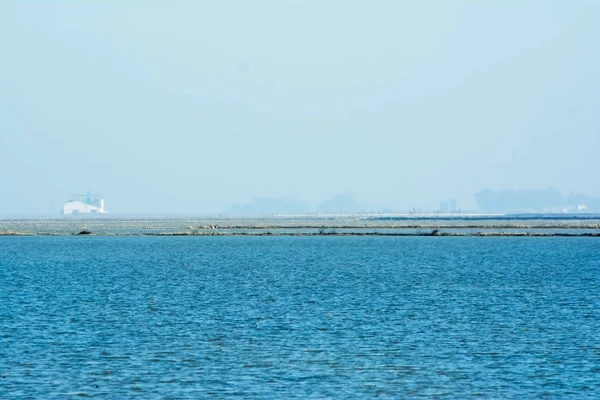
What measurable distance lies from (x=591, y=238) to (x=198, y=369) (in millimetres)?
105859

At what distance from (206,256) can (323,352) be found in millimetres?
60504

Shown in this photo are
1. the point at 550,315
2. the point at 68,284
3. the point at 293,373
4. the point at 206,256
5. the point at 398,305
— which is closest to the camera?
the point at 293,373

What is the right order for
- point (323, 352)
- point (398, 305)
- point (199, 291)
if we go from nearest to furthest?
point (323, 352) < point (398, 305) < point (199, 291)

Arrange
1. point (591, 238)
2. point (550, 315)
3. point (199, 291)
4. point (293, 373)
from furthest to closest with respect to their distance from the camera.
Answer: point (591, 238) → point (199, 291) → point (550, 315) → point (293, 373)

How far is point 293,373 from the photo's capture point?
2605 centimetres

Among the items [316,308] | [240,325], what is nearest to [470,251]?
[316,308]

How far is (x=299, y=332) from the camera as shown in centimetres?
3362

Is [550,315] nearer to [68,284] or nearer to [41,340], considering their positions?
[41,340]

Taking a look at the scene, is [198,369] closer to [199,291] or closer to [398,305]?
[398,305]

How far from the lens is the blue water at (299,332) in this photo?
2483 cm

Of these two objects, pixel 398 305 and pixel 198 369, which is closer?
pixel 198 369

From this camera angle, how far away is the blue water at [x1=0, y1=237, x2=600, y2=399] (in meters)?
24.8

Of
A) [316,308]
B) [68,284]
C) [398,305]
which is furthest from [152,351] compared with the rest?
[68,284]

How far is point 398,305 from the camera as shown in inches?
1689
